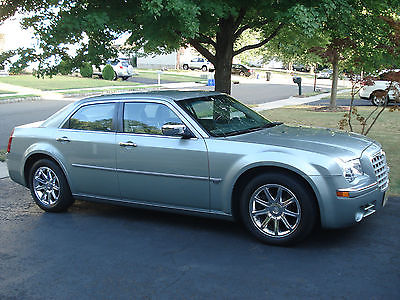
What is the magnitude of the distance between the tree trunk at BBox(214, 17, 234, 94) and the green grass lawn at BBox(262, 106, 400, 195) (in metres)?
1.67

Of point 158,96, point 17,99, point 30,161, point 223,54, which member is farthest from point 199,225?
point 17,99

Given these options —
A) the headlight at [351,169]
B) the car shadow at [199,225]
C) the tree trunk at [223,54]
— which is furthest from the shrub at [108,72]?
the headlight at [351,169]

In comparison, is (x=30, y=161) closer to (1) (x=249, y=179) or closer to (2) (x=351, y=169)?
(1) (x=249, y=179)

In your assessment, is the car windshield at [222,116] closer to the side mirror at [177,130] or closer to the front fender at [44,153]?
the side mirror at [177,130]

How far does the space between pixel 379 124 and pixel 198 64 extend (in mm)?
49777

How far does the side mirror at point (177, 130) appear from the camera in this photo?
5746 mm

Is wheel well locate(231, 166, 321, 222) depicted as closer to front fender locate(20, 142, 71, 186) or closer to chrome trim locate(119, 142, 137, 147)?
chrome trim locate(119, 142, 137, 147)

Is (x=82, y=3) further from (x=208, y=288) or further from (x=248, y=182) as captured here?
(x=208, y=288)

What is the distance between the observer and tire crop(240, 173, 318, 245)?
205 inches

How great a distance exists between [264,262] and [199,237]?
0.99 m

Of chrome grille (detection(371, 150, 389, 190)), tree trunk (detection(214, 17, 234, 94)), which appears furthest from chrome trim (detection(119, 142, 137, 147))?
tree trunk (detection(214, 17, 234, 94))

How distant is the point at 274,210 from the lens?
5.36m

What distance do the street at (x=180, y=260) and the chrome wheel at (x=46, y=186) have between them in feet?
0.78

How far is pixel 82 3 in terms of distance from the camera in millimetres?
9344
